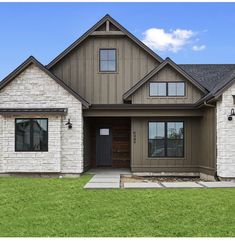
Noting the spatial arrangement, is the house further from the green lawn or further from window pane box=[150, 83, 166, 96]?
the green lawn

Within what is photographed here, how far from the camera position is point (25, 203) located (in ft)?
32.2

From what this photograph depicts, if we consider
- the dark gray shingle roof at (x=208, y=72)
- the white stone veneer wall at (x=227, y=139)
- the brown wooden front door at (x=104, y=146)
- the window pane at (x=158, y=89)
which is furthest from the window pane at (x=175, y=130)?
the brown wooden front door at (x=104, y=146)

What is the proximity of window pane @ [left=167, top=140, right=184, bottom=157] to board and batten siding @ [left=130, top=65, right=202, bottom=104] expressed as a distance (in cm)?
182

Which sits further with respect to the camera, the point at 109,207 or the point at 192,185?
the point at 192,185

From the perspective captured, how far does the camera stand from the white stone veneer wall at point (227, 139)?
1488cm

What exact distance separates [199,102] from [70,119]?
5.54 meters

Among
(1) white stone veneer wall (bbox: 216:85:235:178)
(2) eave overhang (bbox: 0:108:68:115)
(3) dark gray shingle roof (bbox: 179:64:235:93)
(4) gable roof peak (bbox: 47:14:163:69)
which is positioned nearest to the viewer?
(1) white stone veneer wall (bbox: 216:85:235:178)

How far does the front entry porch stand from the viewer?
837 inches

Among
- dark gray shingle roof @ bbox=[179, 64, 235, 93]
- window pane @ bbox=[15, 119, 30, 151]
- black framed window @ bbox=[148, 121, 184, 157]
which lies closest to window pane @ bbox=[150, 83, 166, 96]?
black framed window @ bbox=[148, 121, 184, 157]

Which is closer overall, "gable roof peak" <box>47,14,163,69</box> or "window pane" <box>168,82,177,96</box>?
"window pane" <box>168,82,177,96</box>

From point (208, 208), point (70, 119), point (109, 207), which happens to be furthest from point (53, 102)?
point (208, 208)

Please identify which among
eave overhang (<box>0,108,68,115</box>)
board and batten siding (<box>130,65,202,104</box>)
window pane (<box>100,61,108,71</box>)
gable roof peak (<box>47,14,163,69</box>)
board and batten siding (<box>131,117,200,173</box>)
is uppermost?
gable roof peak (<box>47,14,163,69</box>)

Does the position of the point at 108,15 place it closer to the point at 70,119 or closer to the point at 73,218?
the point at 70,119

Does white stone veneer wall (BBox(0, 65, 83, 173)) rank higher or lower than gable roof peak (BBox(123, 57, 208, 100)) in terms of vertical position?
lower
